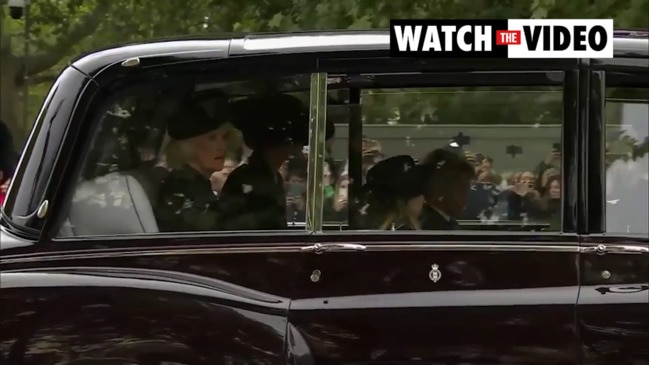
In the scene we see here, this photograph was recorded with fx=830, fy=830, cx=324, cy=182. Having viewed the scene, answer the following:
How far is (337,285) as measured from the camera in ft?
9.49

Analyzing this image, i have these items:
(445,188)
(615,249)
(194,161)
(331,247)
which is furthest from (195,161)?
(615,249)

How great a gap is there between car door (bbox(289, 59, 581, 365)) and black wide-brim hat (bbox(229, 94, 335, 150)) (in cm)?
14

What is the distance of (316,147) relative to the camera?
296 cm

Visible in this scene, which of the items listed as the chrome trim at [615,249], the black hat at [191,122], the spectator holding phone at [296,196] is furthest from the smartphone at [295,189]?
the chrome trim at [615,249]

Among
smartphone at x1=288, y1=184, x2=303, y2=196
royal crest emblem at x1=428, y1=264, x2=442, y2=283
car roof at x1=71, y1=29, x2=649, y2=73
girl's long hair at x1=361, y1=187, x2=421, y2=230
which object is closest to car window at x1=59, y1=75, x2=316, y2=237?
smartphone at x1=288, y1=184, x2=303, y2=196

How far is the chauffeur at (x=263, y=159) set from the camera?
2990mm

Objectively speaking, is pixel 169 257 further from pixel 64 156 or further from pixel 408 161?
pixel 408 161

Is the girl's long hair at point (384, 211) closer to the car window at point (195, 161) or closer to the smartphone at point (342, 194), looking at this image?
the smartphone at point (342, 194)

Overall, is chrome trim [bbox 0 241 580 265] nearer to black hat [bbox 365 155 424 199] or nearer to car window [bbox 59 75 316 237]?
car window [bbox 59 75 316 237]

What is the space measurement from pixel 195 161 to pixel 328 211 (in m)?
0.52

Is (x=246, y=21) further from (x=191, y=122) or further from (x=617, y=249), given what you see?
(x=617, y=249)

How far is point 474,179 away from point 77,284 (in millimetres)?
1456

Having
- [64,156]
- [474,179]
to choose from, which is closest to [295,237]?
[474,179]

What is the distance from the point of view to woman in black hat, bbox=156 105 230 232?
3027 millimetres
